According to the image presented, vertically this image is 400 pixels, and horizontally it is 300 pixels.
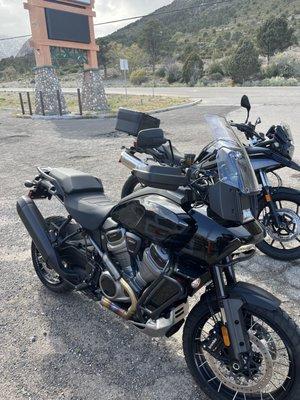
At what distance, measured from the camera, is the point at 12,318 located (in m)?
3.28

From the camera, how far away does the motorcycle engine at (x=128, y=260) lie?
93.0 inches

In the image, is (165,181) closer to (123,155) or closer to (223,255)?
(223,255)

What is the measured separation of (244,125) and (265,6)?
303 feet

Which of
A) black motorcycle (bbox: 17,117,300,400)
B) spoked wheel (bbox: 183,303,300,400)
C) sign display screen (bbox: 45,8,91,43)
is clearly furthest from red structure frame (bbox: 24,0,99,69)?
spoked wheel (bbox: 183,303,300,400)

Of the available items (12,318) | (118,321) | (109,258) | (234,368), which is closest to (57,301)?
(12,318)

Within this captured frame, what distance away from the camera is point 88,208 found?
113 inches

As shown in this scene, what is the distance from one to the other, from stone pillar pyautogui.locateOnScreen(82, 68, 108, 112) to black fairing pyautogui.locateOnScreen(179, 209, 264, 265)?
1757 cm

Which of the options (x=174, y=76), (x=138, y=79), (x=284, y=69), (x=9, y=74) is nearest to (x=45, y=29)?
(x=284, y=69)

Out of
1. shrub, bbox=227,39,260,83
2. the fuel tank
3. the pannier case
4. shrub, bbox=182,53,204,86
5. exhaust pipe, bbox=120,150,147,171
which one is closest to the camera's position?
the fuel tank

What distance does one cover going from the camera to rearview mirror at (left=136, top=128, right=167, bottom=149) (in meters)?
2.37

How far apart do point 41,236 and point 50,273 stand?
0.49m

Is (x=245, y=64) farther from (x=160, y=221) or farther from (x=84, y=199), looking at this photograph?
(x=160, y=221)

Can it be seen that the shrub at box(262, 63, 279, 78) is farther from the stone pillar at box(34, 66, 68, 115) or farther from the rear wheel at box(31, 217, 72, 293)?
the rear wheel at box(31, 217, 72, 293)

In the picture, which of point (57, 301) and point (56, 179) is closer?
point (56, 179)
